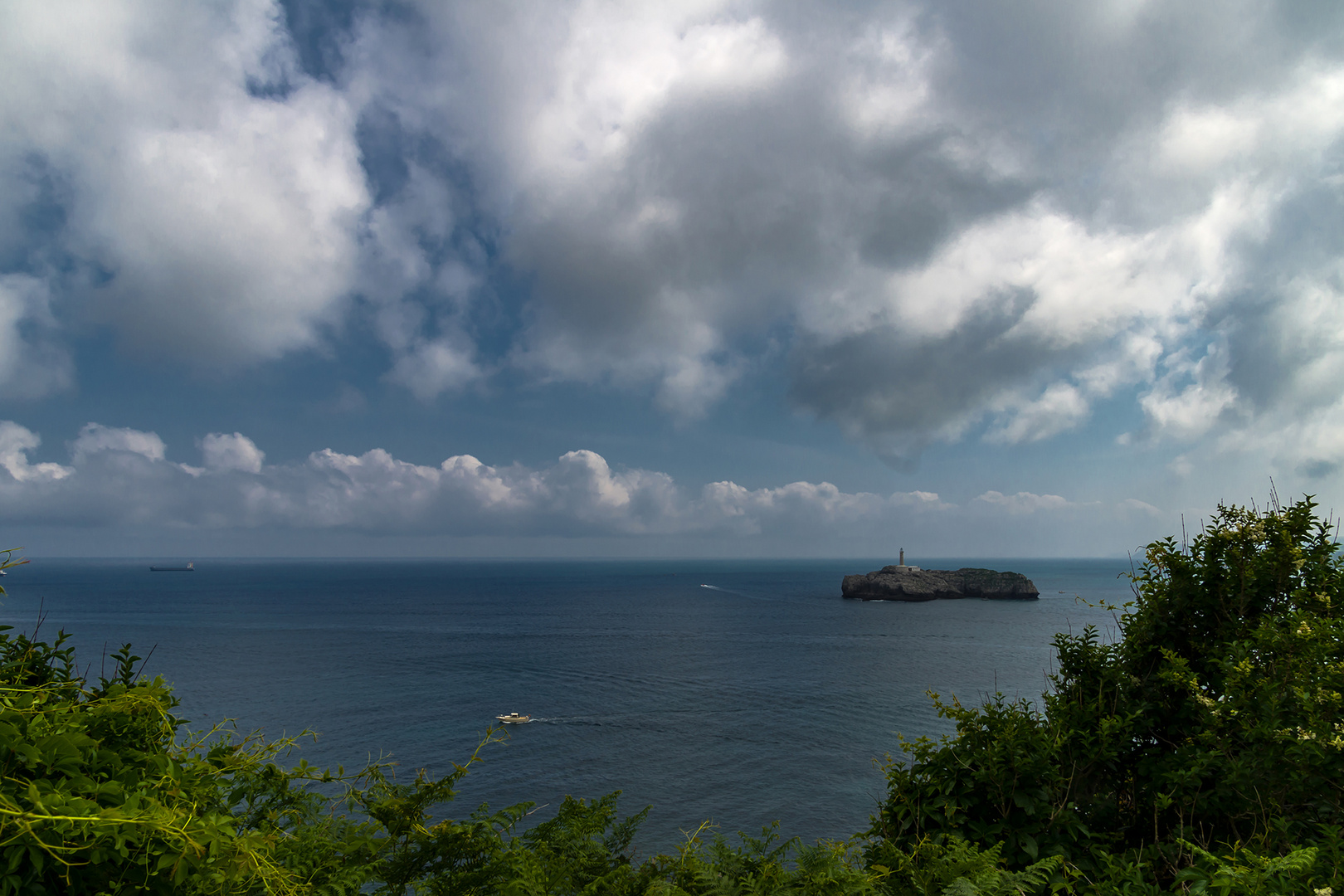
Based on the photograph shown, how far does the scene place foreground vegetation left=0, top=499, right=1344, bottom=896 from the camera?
3.40m

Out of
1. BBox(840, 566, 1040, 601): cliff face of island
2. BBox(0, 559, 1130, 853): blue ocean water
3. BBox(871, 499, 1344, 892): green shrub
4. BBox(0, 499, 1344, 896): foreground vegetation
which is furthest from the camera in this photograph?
BBox(840, 566, 1040, 601): cliff face of island

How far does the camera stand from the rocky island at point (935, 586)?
159 m

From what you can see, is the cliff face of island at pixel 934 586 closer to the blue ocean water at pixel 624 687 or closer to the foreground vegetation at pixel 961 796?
the blue ocean water at pixel 624 687

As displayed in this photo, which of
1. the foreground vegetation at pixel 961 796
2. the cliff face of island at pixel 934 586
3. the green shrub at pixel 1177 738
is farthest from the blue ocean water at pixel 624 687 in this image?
the cliff face of island at pixel 934 586

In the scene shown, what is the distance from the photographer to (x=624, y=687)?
68062 mm

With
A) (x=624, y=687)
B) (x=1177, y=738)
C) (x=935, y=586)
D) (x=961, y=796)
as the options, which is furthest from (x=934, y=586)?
(x=961, y=796)

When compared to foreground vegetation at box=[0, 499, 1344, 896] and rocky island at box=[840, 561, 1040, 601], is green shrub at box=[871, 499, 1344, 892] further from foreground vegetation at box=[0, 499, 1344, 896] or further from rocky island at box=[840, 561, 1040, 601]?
rocky island at box=[840, 561, 1040, 601]

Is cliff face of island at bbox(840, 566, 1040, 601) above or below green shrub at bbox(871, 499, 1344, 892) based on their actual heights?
below

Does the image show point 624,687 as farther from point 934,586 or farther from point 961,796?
point 934,586

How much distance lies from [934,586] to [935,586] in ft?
1.33

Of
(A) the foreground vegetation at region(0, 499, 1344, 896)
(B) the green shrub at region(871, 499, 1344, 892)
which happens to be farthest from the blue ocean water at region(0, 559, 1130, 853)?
(B) the green shrub at region(871, 499, 1344, 892)

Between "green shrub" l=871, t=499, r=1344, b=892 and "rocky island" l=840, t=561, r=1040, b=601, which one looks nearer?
"green shrub" l=871, t=499, r=1344, b=892

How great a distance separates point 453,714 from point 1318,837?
199ft

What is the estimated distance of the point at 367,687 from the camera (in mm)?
65875
